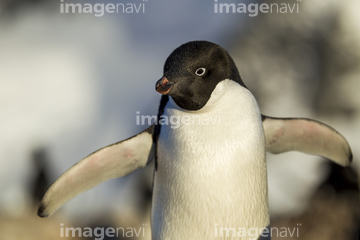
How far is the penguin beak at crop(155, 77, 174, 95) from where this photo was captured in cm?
86

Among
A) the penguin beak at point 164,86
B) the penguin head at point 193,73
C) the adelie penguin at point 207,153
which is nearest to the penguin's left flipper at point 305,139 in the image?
the adelie penguin at point 207,153

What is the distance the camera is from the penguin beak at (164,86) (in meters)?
0.86

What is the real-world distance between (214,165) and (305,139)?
14.9 inches

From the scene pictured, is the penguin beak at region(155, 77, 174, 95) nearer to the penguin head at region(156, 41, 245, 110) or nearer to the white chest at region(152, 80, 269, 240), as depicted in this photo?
the penguin head at region(156, 41, 245, 110)

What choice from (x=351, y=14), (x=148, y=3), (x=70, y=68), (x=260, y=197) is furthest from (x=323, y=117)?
(x=70, y=68)

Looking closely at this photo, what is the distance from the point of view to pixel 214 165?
948 millimetres

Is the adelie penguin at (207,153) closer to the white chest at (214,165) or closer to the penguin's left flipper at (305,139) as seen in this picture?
the white chest at (214,165)

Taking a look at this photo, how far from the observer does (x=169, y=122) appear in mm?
1007

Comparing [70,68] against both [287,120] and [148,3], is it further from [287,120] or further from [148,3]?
[287,120]

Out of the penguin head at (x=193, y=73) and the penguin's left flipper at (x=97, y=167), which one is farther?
the penguin's left flipper at (x=97, y=167)

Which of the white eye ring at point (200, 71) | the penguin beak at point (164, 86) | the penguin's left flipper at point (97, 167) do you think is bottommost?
the penguin's left flipper at point (97, 167)

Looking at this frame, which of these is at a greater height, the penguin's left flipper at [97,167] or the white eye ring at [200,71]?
the white eye ring at [200,71]

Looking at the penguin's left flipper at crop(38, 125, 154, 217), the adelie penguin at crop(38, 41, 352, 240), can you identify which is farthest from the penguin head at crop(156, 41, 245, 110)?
the penguin's left flipper at crop(38, 125, 154, 217)

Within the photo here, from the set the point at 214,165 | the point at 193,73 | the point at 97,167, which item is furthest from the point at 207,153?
the point at 97,167
